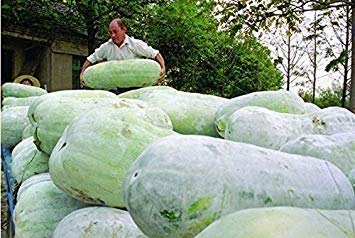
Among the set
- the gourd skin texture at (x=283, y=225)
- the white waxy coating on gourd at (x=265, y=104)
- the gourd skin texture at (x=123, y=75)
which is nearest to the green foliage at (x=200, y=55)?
the gourd skin texture at (x=123, y=75)

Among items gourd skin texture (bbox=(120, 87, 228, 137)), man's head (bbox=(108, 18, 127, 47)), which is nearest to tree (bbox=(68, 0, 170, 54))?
man's head (bbox=(108, 18, 127, 47))

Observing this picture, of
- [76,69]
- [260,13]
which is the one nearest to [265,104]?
[260,13]

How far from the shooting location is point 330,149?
105cm

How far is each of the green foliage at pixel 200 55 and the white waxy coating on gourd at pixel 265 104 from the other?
800 cm

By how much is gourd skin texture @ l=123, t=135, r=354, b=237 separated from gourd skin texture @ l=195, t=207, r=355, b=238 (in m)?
0.11

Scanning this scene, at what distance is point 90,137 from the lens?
1.25 meters

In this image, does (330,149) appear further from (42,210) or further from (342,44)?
(342,44)

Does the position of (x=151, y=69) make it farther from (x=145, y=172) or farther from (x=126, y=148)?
(x=145, y=172)


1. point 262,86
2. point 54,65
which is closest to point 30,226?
point 54,65

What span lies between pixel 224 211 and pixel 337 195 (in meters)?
0.20

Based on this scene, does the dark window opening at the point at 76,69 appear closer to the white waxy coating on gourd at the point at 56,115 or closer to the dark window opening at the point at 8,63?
the dark window opening at the point at 8,63

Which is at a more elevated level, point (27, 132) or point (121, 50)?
point (121, 50)

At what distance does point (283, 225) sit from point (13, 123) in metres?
2.11

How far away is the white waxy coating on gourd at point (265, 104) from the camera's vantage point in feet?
5.14
